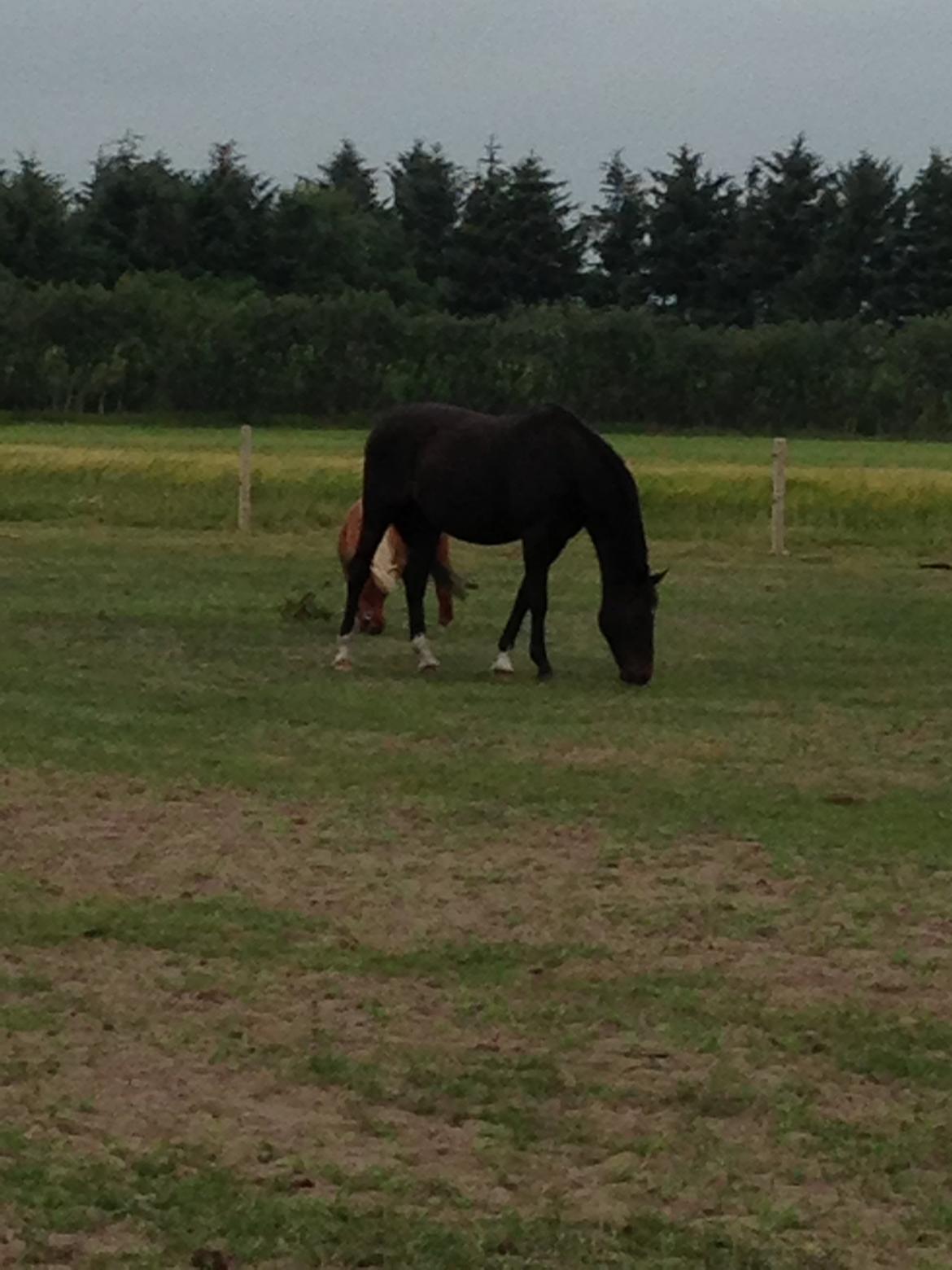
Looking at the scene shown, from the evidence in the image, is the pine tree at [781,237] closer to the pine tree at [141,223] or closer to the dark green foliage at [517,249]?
the dark green foliage at [517,249]

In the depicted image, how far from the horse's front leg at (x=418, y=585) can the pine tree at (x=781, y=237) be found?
59178 millimetres

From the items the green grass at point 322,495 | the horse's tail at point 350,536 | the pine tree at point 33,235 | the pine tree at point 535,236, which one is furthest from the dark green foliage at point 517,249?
the horse's tail at point 350,536

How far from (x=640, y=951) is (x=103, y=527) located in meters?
20.3

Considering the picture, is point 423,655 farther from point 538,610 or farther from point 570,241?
point 570,241

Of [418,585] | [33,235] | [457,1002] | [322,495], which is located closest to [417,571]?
[418,585]

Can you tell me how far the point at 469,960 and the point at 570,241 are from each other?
6740 centimetres

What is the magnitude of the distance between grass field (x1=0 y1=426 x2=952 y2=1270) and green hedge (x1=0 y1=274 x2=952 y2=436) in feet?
120

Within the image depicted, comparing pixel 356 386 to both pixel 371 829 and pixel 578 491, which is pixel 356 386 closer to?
pixel 578 491

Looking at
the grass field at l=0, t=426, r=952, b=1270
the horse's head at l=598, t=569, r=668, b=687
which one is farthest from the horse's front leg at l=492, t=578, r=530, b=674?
the horse's head at l=598, t=569, r=668, b=687

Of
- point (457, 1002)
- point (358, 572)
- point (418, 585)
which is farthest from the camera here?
point (358, 572)

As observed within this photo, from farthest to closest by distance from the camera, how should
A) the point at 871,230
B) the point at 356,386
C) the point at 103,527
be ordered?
the point at 871,230
the point at 356,386
the point at 103,527

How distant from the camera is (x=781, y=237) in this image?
71.4 metres

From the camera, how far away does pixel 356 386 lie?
50719 millimetres

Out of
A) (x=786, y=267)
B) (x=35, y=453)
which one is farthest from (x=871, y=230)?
(x=35, y=453)
